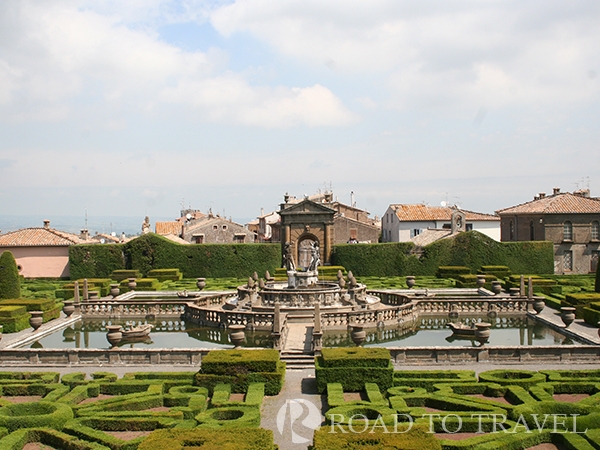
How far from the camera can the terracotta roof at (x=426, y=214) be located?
6931 centimetres

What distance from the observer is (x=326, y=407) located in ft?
54.2

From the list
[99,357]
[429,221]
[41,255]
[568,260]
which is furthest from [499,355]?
[429,221]

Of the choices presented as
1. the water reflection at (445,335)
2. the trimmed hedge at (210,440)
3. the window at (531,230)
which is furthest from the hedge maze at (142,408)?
the window at (531,230)

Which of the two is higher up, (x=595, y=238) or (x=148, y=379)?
(x=595, y=238)

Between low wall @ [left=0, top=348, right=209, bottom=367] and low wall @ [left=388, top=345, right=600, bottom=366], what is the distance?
695 centimetres

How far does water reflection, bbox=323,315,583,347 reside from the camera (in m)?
25.5

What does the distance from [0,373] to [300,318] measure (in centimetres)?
1403

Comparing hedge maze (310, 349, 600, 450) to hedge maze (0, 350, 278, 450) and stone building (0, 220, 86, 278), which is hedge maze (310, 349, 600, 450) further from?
stone building (0, 220, 86, 278)

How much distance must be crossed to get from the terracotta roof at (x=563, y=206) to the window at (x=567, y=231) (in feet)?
3.53

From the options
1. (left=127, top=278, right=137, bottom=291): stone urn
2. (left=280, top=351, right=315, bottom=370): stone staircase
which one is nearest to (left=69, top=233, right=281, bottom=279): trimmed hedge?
(left=127, top=278, right=137, bottom=291): stone urn

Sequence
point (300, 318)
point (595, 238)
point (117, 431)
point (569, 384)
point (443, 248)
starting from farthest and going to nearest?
point (595, 238), point (443, 248), point (300, 318), point (569, 384), point (117, 431)

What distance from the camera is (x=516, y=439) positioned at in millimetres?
13164

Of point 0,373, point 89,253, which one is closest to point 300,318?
point 0,373

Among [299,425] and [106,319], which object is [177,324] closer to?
[106,319]
